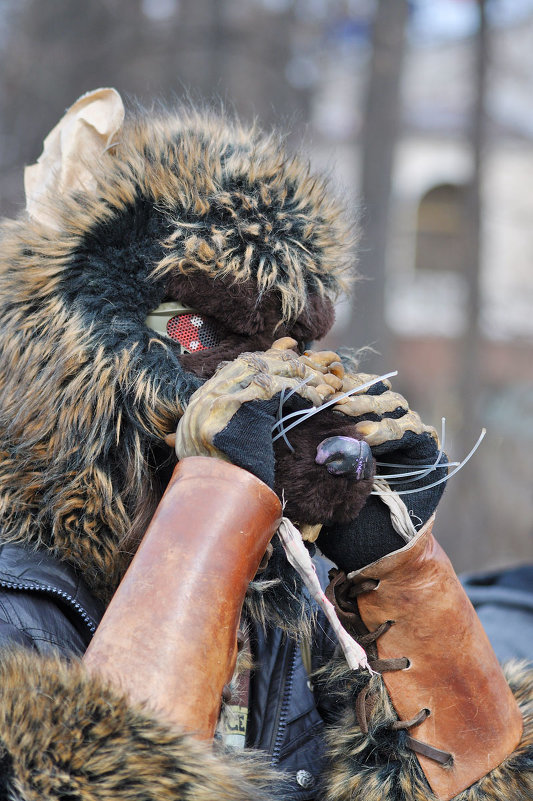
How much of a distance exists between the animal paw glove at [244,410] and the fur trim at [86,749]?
1.25 ft

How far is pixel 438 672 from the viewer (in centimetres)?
153

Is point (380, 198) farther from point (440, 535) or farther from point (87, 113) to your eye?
point (87, 113)

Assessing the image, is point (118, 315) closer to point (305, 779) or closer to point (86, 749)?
point (86, 749)

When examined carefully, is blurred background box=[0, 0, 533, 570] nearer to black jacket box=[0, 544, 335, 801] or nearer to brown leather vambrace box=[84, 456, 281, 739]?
black jacket box=[0, 544, 335, 801]

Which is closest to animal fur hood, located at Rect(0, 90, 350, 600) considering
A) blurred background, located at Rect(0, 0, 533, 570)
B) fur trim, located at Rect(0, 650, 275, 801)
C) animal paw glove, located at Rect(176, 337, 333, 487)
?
animal paw glove, located at Rect(176, 337, 333, 487)

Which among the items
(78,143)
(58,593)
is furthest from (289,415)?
(78,143)

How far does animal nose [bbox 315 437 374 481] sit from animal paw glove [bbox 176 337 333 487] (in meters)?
0.07

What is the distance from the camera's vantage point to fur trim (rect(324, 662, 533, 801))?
1502 millimetres

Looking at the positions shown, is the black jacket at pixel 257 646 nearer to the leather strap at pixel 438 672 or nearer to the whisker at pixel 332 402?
the leather strap at pixel 438 672

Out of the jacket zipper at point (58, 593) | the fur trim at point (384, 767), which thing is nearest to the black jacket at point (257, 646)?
the jacket zipper at point (58, 593)

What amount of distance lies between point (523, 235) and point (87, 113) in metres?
13.7

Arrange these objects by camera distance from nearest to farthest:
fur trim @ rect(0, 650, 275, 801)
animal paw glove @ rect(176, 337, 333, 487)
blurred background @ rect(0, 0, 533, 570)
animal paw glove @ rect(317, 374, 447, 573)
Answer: fur trim @ rect(0, 650, 275, 801) → animal paw glove @ rect(176, 337, 333, 487) → animal paw glove @ rect(317, 374, 447, 573) → blurred background @ rect(0, 0, 533, 570)

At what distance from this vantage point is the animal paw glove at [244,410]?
1.28 meters

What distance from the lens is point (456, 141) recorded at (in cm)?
1461
